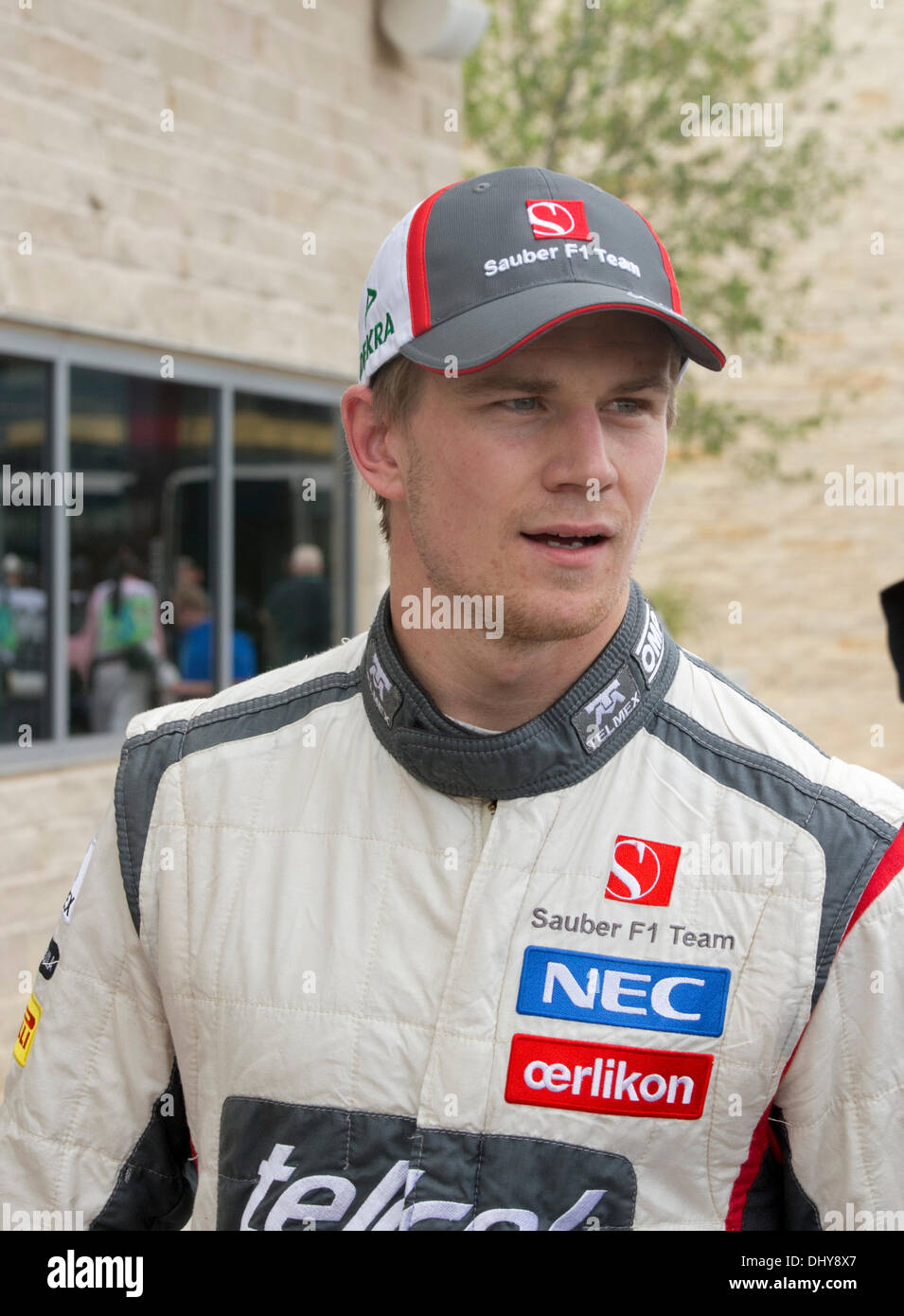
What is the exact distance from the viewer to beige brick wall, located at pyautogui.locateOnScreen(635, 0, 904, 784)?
50.5 feet

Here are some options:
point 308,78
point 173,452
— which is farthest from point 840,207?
point 173,452

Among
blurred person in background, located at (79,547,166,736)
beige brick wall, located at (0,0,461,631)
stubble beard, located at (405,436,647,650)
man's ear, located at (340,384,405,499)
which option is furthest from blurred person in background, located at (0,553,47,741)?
stubble beard, located at (405,436,647,650)

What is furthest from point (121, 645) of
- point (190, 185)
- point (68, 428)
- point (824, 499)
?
point (824, 499)

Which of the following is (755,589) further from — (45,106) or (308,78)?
(45,106)

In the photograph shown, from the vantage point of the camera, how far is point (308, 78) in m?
6.62

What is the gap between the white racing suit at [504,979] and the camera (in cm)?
155

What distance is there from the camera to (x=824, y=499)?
612 inches

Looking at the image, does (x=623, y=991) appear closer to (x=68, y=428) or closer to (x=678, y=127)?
(x=68, y=428)

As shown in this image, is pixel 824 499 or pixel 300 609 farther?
pixel 824 499

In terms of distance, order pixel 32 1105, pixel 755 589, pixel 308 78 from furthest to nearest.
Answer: pixel 755 589
pixel 308 78
pixel 32 1105

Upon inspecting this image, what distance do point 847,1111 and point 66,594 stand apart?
14.9 feet

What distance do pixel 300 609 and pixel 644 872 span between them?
5.59 meters

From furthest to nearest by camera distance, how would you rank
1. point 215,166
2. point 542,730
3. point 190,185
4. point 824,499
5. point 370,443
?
A: point 824,499
point 215,166
point 190,185
point 370,443
point 542,730
